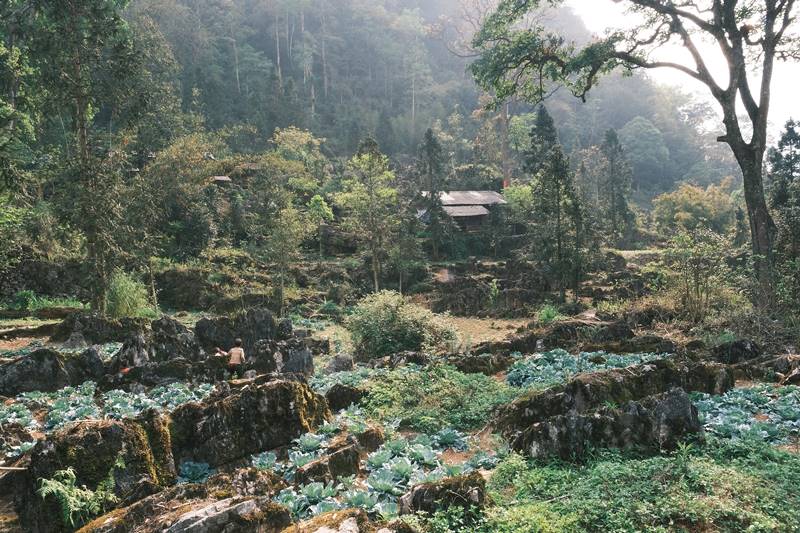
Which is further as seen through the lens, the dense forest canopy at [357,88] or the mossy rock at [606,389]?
the dense forest canopy at [357,88]

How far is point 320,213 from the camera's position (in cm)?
3656

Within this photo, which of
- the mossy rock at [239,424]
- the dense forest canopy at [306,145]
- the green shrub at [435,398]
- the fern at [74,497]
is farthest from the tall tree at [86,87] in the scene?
the fern at [74,497]

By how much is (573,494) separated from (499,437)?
1787mm

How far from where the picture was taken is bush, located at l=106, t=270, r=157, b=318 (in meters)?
18.0

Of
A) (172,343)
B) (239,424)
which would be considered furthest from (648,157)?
(239,424)

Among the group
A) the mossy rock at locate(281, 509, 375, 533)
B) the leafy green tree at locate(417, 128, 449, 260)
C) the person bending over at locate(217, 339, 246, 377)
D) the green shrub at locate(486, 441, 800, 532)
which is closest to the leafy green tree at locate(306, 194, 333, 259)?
the leafy green tree at locate(417, 128, 449, 260)

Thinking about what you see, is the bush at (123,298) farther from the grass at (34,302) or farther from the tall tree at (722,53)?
the tall tree at (722,53)

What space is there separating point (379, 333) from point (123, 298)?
960 cm

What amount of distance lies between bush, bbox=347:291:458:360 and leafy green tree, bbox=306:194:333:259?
20.3 meters

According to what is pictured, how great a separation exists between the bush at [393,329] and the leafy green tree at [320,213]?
20.3 metres

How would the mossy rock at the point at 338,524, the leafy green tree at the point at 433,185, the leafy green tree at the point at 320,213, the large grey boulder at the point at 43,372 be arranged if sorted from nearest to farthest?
the mossy rock at the point at 338,524 → the large grey boulder at the point at 43,372 → the leafy green tree at the point at 320,213 → the leafy green tree at the point at 433,185

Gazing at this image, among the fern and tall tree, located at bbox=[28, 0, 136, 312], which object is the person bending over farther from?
tall tree, located at bbox=[28, 0, 136, 312]

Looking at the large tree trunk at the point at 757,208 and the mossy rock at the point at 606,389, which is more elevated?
the large tree trunk at the point at 757,208

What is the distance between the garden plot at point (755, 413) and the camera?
216 inches
